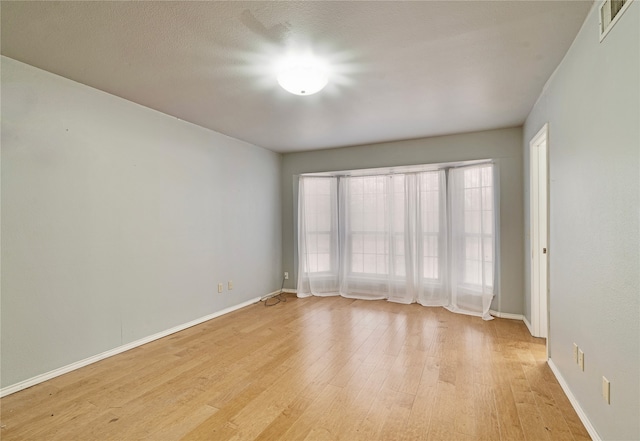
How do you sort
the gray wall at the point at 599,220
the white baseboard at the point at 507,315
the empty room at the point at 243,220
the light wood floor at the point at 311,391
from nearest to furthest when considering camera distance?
the gray wall at the point at 599,220 → the empty room at the point at 243,220 → the light wood floor at the point at 311,391 → the white baseboard at the point at 507,315

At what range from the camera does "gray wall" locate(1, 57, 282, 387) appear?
2.23 meters

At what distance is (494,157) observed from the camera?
153 inches

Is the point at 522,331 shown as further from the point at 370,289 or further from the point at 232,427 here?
the point at 232,427

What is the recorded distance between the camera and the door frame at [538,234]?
310 cm

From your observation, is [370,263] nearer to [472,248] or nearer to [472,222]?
[472,248]

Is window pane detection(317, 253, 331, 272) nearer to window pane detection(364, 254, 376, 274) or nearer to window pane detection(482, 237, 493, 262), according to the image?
window pane detection(364, 254, 376, 274)

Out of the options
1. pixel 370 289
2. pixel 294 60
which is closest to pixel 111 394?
pixel 294 60

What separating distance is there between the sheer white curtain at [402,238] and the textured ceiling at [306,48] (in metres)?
1.27

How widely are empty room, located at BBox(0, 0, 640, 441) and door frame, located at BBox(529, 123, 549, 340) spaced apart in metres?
0.02

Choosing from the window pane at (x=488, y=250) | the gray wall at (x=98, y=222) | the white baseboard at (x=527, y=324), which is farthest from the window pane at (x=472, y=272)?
the gray wall at (x=98, y=222)

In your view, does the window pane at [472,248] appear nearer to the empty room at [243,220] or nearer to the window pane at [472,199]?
the empty room at [243,220]

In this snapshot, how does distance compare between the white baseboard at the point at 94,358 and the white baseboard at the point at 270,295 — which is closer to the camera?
the white baseboard at the point at 94,358

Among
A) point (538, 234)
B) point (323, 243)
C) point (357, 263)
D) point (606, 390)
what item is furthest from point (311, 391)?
point (323, 243)

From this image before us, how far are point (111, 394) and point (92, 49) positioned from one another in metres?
2.41
